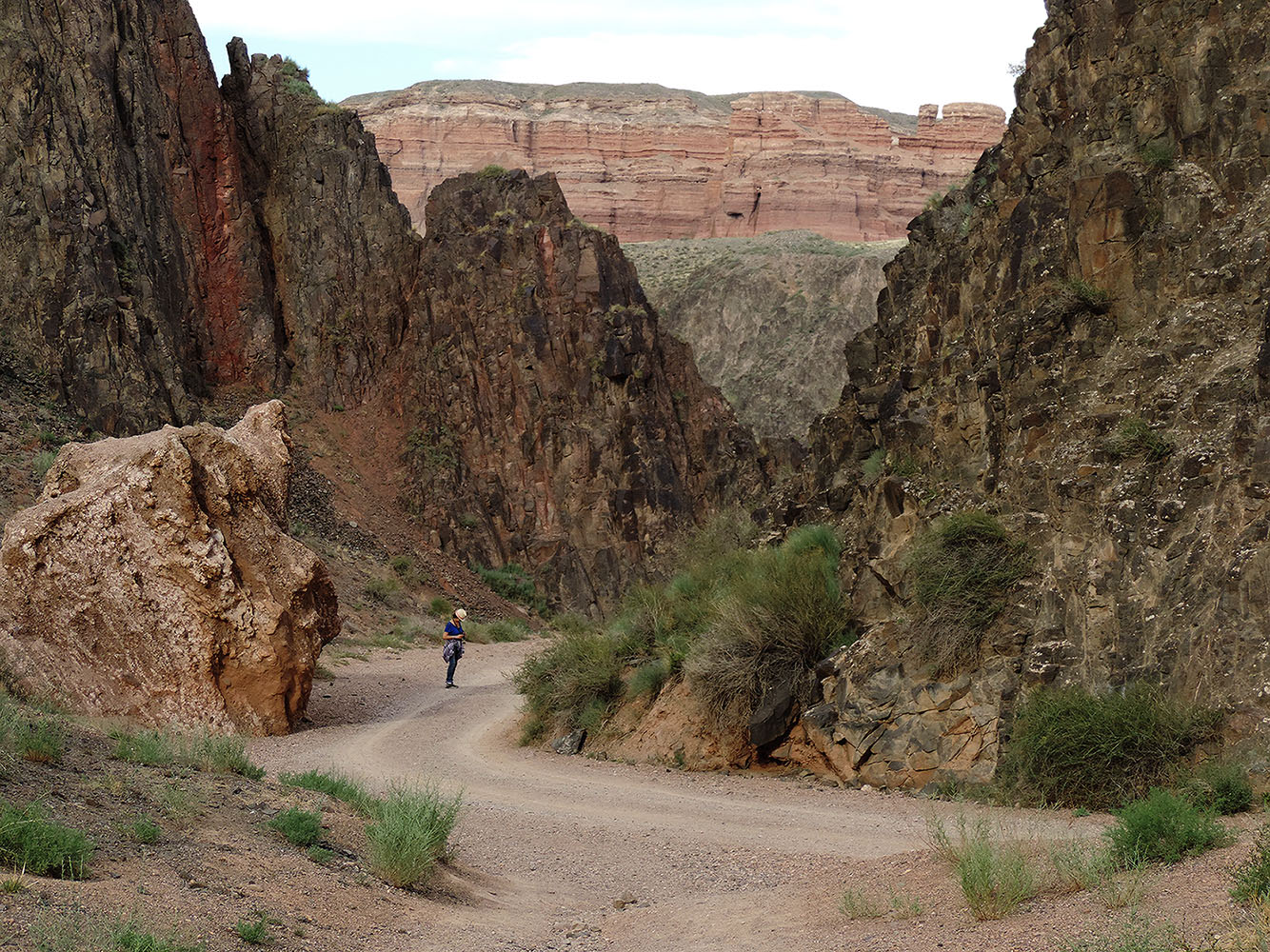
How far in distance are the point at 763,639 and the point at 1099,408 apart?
183 inches

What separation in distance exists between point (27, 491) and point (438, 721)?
13.0 metres

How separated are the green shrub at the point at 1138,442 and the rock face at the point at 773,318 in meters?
68.3

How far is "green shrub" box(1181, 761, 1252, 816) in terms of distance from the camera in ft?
31.5

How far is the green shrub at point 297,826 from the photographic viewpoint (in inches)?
339

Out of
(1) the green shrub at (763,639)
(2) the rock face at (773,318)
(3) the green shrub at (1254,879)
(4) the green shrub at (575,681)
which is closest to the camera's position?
(3) the green shrub at (1254,879)

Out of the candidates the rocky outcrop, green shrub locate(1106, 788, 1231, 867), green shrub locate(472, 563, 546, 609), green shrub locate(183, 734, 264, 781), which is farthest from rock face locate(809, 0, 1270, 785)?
the rocky outcrop

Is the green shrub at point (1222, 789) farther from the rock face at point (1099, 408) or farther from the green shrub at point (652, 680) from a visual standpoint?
the green shrub at point (652, 680)

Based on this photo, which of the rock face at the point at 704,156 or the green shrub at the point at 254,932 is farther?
the rock face at the point at 704,156

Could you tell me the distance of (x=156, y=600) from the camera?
1647cm

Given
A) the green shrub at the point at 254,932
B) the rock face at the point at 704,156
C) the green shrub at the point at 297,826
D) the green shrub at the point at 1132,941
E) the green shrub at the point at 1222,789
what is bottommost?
the green shrub at the point at 297,826

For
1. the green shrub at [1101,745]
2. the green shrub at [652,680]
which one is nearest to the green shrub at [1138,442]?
the green shrub at [1101,745]

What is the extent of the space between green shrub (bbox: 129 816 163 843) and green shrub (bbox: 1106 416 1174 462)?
982cm

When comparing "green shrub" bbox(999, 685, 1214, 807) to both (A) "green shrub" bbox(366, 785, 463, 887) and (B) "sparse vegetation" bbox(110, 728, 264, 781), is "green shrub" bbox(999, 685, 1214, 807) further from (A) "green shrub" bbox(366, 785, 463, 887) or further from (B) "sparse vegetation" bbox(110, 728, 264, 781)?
(B) "sparse vegetation" bbox(110, 728, 264, 781)

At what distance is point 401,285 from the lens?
47.3m
